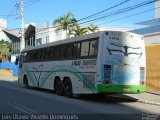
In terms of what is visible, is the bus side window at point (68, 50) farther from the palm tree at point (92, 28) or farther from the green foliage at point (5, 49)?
the green foliage at point (5, 49)

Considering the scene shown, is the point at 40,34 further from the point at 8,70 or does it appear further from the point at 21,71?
the point at 21,71

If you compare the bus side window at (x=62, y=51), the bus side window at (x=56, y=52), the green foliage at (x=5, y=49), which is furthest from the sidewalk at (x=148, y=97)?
the green foliage at (x=5, y=49)

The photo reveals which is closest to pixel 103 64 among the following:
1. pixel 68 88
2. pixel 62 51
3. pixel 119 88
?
pixel 119 88

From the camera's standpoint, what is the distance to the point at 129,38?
62.0ft

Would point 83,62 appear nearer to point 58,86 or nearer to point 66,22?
point 58,86

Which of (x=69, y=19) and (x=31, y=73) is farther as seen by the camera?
(x=69, y=19)

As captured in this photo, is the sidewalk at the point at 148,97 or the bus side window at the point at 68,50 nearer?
the sidewalk at the point at 148,97

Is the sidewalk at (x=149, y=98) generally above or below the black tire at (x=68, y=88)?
below

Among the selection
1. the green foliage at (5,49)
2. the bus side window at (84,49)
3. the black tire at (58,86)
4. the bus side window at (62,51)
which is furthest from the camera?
the green foliage at (5,49)

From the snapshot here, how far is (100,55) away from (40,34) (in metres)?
44.5

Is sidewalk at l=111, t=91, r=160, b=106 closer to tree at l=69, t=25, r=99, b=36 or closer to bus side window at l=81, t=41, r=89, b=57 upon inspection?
bus side window at l=81, t=41, r=89, b=57

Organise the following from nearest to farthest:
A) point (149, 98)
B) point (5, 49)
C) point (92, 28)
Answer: point (149, 98), point (92, 28), point (5, 49)

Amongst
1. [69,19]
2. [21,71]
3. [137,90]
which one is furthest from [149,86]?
[69,19]

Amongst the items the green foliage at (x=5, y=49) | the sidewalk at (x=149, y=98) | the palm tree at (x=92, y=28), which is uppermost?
the palm tree at (x=92, y=28)
